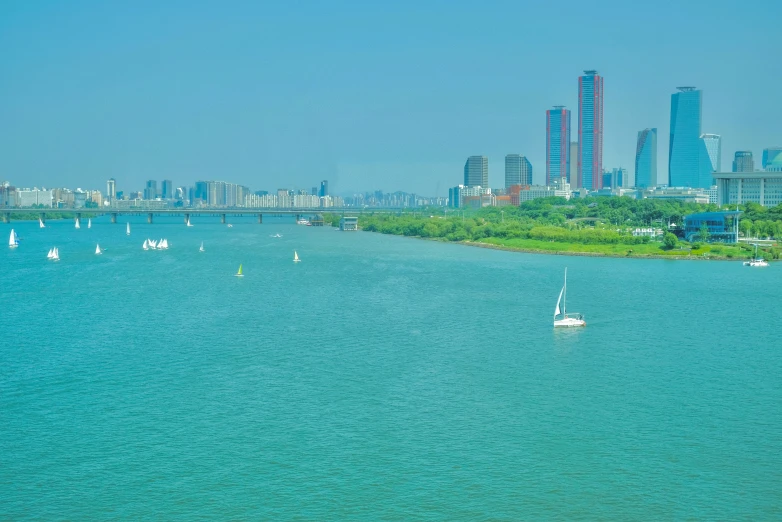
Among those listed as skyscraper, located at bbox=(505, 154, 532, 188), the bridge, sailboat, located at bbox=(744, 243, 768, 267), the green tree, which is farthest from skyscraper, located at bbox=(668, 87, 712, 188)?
sailboat, located at bbox=(744, 243, 768, 267)

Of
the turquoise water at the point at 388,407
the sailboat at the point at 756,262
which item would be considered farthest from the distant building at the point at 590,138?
the turquoise water at the point at 388,407

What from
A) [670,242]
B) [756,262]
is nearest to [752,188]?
[670,242]

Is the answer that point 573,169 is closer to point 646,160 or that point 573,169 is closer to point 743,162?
point 646,160

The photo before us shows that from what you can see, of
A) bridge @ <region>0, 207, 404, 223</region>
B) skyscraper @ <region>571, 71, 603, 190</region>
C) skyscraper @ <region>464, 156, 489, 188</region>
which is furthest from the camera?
skyscraper @ <region>464, 156, 489, 188</region>

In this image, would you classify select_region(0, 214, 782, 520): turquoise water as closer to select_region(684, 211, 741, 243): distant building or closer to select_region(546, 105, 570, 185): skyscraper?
select_region(684, 211, 741, 243): distant building

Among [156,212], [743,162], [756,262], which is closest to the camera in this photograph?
[756,262]

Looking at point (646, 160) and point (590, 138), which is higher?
point (590, 138)

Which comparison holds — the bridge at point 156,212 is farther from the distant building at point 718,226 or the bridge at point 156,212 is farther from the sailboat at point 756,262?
the sailboat at point 756,262
